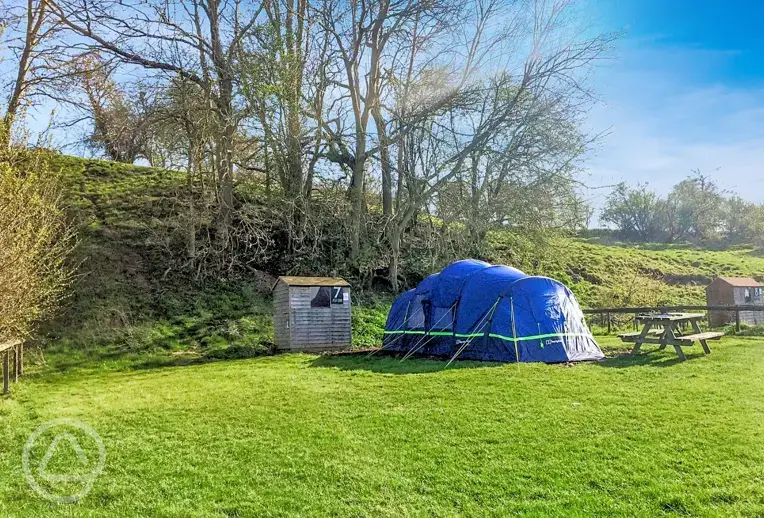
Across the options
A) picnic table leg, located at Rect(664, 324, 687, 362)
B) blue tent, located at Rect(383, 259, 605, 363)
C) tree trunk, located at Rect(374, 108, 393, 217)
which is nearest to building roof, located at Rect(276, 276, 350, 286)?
blue tent, located at Rect(383, 259, 605, 363)

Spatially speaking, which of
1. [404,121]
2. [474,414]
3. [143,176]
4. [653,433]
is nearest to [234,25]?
[404,121]

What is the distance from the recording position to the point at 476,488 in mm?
4613

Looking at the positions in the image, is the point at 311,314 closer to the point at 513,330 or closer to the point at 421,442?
the point at 513,330

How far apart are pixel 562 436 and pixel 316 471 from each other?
2.70 metres

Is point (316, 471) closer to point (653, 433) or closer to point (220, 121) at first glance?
point (653, 433)

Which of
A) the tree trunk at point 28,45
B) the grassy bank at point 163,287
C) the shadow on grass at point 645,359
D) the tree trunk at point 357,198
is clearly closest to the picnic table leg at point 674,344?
the shadow on grass at point 645,359

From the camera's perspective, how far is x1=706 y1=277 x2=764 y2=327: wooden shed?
686 inches

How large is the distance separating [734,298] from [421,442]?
16.3m

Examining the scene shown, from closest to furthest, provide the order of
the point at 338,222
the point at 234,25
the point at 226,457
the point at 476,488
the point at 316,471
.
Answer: the point at 476,488 → the point at 316,471 → the point at 226,457 → the point at 234,25 → the point at 338,222

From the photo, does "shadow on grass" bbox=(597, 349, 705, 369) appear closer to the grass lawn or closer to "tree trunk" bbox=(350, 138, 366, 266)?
the grass lawn

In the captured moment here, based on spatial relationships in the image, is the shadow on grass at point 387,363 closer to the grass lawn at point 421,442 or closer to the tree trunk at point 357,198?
the grass lawn at point 421,442

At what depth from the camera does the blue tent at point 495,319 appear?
11.4 m

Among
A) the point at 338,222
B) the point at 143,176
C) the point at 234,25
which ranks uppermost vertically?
the point at 234,25

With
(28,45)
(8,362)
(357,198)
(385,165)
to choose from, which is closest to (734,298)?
(385,165)
